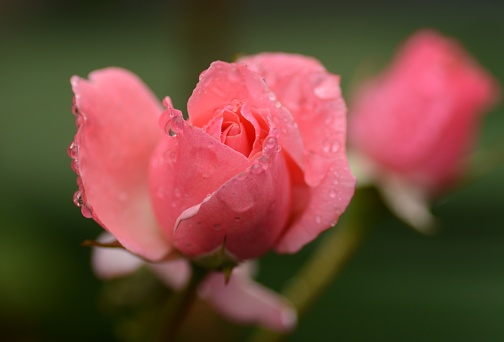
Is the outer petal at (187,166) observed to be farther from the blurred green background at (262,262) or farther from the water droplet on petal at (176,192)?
the blurred green background at (262,262)

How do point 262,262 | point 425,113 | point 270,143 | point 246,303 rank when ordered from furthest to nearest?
point 262,262 → point 425,113 → point 246,303 → point 270,143

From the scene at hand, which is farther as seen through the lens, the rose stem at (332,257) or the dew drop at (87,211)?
the rose stem at (332,257)

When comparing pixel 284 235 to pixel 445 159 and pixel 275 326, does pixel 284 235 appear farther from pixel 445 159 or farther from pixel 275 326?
pixel 445 159

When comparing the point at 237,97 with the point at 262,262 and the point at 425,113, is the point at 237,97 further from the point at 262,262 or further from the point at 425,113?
the point at 262,262

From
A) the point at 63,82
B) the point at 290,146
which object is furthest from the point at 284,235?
the point at 63,82

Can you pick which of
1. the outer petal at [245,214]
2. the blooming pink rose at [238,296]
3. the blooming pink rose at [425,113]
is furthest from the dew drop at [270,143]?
the blooming pink rose at [425,113]

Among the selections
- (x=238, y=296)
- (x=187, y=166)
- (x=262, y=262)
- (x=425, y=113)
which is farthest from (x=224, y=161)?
(x=262, y=262)
